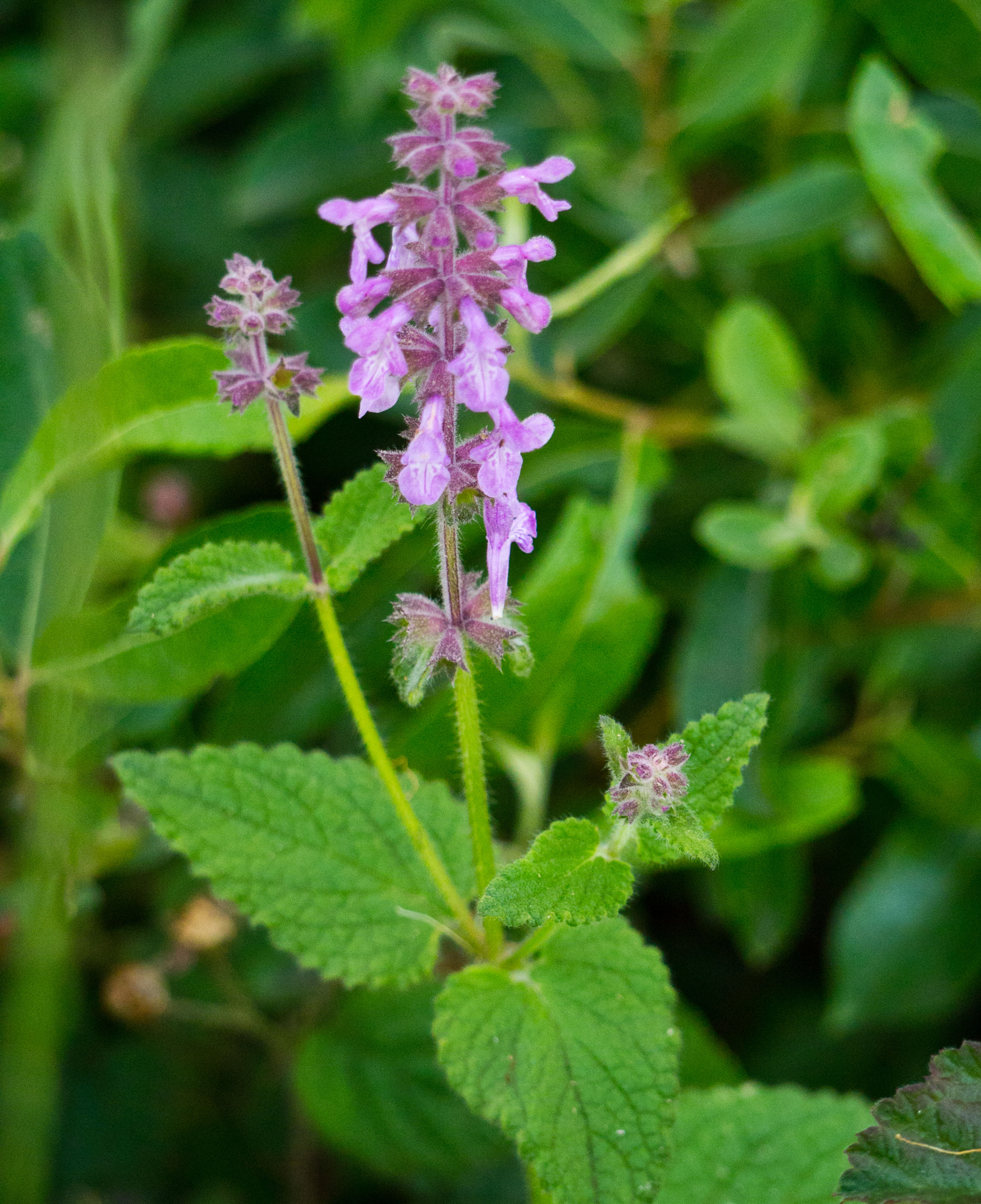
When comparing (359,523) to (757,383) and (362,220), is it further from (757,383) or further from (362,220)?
(757,383)

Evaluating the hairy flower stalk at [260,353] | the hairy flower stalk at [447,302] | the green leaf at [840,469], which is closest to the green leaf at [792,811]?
the green leaf at [840,469]

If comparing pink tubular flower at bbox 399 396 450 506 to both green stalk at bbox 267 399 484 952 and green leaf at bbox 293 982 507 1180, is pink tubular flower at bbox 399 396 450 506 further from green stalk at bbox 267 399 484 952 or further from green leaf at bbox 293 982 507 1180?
green leaf at bbox 293 982 507 1180

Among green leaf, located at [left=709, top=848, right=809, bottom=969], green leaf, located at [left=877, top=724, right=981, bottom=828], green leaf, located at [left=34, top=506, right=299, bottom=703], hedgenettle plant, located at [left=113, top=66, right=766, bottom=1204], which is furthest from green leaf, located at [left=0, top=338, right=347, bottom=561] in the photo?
green leaf, located at [left=877, top=724, right=981, bottom=828]

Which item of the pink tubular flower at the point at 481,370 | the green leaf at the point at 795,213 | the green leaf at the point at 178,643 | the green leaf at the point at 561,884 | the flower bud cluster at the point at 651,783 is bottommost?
the green leaf at the point at 561,884

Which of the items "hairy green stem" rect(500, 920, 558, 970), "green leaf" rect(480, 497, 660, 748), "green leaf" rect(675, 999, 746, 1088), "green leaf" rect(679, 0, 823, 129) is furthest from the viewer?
"green leaf" rect(679, 0, 823, 129)

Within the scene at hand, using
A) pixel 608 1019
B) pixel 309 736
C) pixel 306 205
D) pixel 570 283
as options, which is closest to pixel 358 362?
pixel 608 1019

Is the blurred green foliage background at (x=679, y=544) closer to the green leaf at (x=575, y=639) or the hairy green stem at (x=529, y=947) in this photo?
the green leaf at (x=575, y=639)
